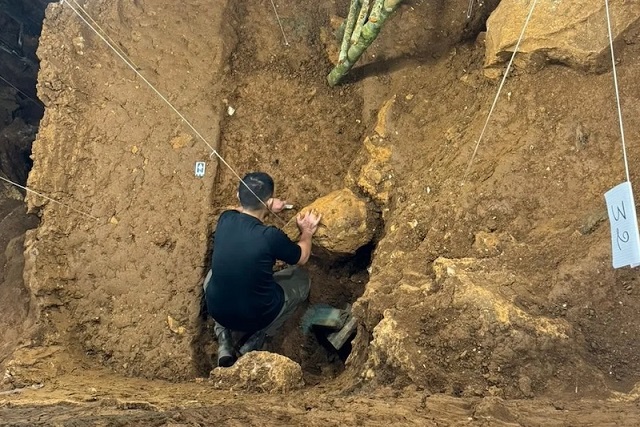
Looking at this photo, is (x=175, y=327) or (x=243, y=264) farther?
(x=175, y=327)

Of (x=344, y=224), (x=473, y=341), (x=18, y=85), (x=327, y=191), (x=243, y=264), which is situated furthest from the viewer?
(x=18, y=85)

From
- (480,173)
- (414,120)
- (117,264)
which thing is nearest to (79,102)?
(117,264)

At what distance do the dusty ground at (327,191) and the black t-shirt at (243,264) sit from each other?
0.30 metres

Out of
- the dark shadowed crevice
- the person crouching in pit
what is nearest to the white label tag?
the person crouching in pit

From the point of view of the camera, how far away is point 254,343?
335cm

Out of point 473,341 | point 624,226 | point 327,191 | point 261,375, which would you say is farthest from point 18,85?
point 624,226

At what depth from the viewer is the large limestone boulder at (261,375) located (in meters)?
2.46

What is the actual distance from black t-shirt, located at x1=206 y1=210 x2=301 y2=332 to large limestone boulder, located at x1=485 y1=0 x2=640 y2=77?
1560 millimetres

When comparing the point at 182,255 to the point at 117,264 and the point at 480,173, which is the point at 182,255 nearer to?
the point at 117,264

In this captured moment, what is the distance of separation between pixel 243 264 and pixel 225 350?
0.59 metres

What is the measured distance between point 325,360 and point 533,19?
2273 mm

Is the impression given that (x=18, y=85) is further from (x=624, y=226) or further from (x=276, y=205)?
(x=624, y=226)

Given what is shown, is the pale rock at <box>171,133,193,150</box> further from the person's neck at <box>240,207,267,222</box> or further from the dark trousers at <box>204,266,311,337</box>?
the dark trousers at <box>204,266,311,337</box>

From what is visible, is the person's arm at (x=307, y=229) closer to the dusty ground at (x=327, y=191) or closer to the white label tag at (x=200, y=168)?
the dusty ground at (x=327, y=191)
